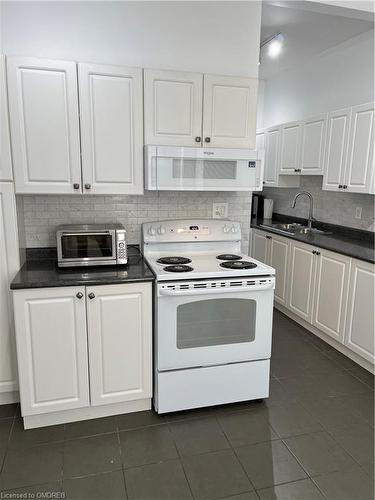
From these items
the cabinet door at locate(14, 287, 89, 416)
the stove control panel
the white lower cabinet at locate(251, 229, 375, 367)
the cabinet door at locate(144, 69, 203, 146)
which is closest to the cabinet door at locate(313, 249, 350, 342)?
the white lower cabinet at locate(251, 229, 375, 367)

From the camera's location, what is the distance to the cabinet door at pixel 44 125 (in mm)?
2125

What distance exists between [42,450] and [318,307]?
2.53 m

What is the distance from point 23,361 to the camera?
7.02ft

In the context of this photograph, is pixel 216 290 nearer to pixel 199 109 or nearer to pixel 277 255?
pixel 199 109

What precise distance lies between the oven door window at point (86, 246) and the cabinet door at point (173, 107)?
2.31 ft

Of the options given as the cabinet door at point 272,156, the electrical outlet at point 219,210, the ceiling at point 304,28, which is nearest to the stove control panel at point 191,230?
the electrical outlet at point 219,210

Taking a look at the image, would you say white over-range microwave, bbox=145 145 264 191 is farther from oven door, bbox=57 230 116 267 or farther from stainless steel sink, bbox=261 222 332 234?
stainless steel sink, bbox=261 222 332 234

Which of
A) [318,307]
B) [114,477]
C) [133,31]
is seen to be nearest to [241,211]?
[318,307]

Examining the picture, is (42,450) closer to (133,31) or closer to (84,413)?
(84,413)

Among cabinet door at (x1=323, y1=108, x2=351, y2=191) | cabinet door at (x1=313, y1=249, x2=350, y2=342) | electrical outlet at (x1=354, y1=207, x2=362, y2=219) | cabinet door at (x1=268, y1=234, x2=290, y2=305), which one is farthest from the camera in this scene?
cabinet door at (x1=268, y1=234, x2=290, y2=305)

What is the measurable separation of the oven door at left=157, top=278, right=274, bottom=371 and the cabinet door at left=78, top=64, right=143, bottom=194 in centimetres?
77

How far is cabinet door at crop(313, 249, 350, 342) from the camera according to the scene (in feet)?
10.1

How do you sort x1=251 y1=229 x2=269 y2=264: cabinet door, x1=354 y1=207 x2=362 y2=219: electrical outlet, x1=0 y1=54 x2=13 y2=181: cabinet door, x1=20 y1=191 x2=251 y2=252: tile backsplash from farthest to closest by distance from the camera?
x1=251 y1=229 x2=269 y2=264: cabinet door, x1=354 y1=207 x2=362 y2=219: electrical outlet, x1=20 y1=191 x2=251 y2=252: tile backsplash, x1=0 y1=54 x2=13 y2=181: cabinet door

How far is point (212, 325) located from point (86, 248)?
95cm
